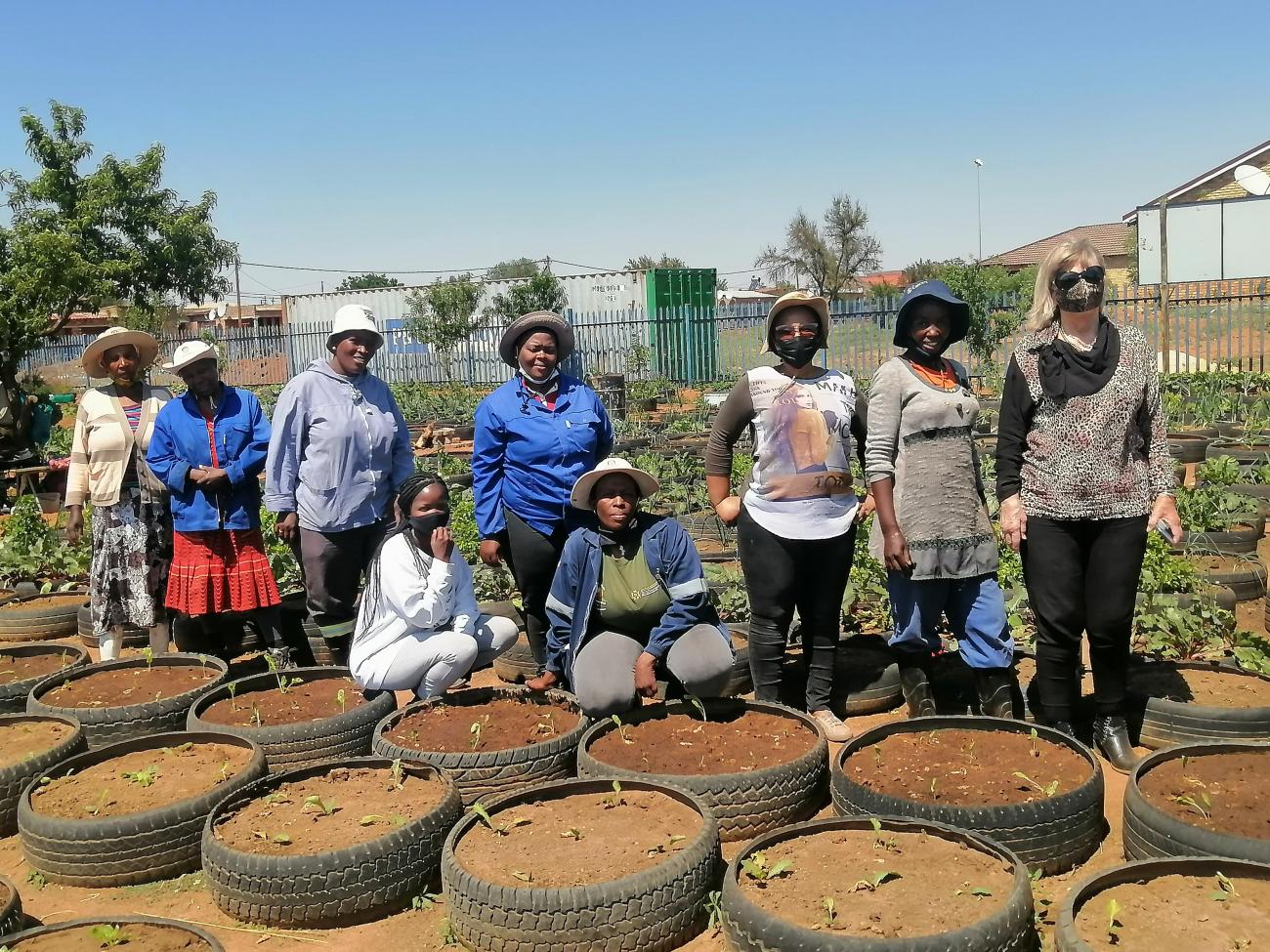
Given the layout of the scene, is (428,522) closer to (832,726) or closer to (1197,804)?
(832,726)

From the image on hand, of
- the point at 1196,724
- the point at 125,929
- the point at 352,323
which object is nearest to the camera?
the point at 125,929

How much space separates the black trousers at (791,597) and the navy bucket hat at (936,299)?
82 centimetres

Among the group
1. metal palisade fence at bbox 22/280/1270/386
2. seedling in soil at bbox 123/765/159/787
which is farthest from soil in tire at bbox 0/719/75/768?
metal palisade fence at bbox 22/280/1270/386

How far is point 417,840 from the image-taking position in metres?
3.46

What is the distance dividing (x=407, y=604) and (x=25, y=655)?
258cm

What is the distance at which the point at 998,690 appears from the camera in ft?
14.4

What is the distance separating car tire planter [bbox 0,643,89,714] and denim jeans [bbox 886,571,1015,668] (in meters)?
4.00

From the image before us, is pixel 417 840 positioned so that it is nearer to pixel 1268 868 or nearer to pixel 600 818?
pixel 600 818

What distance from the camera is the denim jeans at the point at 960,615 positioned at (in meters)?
4.35

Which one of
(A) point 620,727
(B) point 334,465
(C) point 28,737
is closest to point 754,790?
(A) point 620,727

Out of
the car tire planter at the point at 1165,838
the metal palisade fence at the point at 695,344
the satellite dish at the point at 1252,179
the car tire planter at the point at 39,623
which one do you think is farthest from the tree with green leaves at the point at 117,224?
the satellite dish at the point at 1252,179

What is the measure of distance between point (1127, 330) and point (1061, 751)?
5.06 ft

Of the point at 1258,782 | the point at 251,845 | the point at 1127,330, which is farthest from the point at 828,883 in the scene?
the point at 1127,330

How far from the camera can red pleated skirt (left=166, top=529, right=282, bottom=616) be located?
5.59 metres
